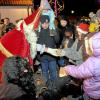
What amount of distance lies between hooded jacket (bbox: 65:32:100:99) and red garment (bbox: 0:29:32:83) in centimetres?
216

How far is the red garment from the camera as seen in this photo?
8.02m

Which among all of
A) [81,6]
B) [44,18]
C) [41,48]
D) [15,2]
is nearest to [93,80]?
[41,48]

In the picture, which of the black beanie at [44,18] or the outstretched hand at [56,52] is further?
the black beanie at [44,18]

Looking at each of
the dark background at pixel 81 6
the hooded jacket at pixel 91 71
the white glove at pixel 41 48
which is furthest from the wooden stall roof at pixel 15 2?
the hooded jacket at pixel 91 71

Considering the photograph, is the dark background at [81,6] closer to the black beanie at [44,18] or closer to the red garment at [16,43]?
the black beanie at [44,18]

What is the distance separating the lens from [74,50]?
26.8ft

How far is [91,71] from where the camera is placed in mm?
5887

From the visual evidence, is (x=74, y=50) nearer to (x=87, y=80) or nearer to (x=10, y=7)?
(x=87, y=80)

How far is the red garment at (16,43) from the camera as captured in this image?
316 inches

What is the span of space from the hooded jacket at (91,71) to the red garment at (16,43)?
216cm

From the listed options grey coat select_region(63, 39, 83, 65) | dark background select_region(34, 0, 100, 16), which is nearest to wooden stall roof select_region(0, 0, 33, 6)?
dark background select_region(34, 0, 100, 16)

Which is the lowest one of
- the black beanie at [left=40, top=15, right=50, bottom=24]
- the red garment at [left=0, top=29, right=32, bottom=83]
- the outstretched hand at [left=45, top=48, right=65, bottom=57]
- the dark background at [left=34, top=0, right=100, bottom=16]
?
the dark background at [left=34, top=0, right=100, bottom=16]

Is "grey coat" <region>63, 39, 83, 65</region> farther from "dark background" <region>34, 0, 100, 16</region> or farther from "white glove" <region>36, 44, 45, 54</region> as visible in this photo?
"dark background" <region>34, 0, 100, 16</region>

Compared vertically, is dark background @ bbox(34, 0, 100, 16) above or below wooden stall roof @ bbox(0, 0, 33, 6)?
below
